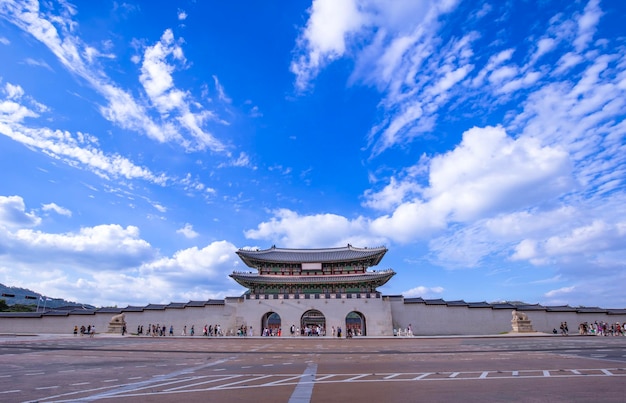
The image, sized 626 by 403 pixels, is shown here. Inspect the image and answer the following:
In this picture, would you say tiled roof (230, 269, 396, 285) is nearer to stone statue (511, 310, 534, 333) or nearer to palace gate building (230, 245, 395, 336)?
palace gate building (230, 245, 395, 336)

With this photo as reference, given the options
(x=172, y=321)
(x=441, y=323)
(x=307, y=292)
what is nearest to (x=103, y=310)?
(x=172, y=321)

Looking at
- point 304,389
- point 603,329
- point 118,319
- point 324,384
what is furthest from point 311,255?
point 304,389

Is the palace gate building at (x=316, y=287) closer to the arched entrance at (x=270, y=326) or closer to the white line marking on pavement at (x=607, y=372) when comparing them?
the arched entrance at (x=270, y=326)

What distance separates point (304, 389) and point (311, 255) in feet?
162

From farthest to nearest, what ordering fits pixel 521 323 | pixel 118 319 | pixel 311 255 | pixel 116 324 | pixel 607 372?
pixel 311 255
pixel 118 319
pixel 116 324
pixel 521 323
pixel 607 372

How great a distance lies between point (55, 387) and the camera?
31.0 feet

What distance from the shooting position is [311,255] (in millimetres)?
58250

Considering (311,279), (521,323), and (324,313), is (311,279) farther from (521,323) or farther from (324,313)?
(521,323)

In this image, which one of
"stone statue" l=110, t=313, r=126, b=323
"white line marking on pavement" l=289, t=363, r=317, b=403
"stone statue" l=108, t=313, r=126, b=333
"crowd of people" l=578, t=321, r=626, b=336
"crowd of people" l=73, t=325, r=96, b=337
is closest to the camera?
"white line marking on pavement" l=289, t=363, r=317, b=403

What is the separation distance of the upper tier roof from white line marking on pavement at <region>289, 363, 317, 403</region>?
1649 inches

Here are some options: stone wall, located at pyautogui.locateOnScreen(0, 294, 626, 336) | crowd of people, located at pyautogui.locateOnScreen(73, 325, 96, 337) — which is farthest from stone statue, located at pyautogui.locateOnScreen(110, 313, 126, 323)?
stone wall, located at pyautogui.locateOnScreen(0, 294, 626, 336)

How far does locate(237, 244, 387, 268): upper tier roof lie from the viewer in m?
53.8

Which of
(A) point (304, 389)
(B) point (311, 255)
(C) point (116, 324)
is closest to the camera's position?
(A) point (304, 389)

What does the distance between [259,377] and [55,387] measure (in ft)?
17.4
